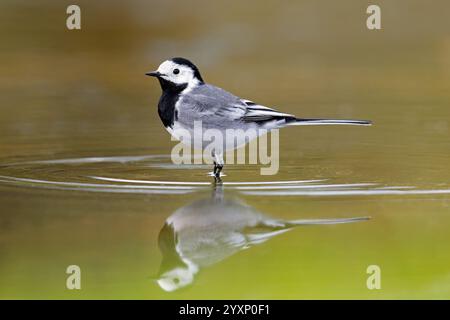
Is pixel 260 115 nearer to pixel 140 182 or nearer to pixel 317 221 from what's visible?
pixel 140 182

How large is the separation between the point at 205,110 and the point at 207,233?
2389 millimetres

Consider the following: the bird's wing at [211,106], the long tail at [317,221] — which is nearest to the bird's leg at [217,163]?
the bird's wing at [211,106]

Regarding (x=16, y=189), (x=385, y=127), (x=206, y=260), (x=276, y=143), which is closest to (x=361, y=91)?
(x=385, y=127)

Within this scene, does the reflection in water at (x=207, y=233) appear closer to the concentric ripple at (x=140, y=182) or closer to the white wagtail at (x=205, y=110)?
the concentric ripple at (x=140, y=182)

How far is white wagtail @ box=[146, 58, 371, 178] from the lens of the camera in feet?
27.2

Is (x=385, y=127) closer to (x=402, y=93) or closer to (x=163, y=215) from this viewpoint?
(x=402, y=93)

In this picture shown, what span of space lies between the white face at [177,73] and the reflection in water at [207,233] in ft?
6.03

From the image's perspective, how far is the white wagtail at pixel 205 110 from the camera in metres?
8.28

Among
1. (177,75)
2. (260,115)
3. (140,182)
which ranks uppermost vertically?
(177,75)

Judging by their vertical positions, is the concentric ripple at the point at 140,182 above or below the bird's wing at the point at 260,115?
below

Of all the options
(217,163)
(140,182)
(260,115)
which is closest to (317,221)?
(140,182)

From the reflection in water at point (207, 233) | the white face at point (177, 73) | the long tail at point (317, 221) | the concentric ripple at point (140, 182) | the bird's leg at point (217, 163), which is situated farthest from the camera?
the white face at point (177, 73)

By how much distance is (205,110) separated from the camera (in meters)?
8.30

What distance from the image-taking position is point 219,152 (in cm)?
833
